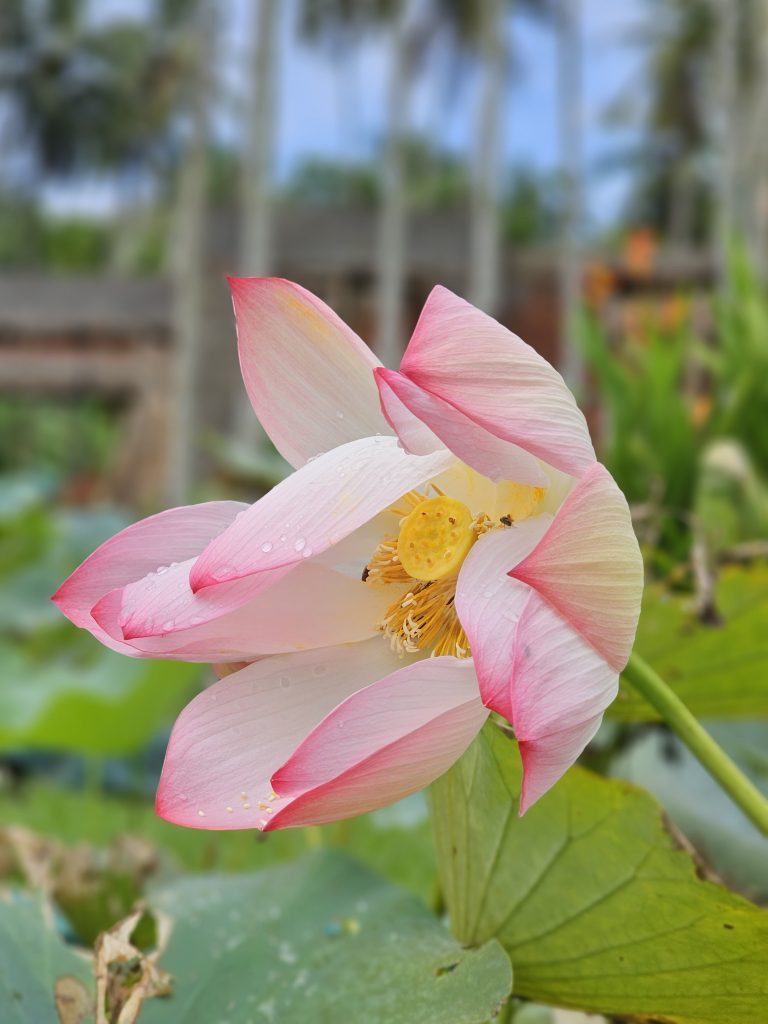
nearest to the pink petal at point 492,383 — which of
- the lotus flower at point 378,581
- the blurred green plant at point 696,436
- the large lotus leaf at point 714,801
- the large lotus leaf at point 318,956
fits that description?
the lotus flower at point 378,581

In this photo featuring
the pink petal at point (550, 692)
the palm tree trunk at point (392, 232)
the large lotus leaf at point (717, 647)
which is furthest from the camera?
the palm tree trunk at point (392, 232)

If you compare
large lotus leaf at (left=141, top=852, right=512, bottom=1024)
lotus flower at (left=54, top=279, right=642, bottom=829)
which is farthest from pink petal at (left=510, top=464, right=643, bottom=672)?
large lotus leaf at (left=141, top=852, right=512, bottom=1024)

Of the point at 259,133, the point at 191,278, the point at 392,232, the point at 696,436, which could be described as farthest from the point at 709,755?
the point at 392,232

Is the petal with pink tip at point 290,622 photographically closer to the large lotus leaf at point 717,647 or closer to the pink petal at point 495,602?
the pink petal at point 495,602

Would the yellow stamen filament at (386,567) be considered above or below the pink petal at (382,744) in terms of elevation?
above

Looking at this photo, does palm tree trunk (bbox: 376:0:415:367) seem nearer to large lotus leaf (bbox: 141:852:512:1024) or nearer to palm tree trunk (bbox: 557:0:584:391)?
palm tree trunk (bbox: 557:0:584:391)

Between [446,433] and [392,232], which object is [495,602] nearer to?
[446,433]

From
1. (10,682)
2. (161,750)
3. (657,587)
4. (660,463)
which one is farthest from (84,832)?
(657,587)

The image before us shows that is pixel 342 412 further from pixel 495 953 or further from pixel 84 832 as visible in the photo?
pixel 84 832
